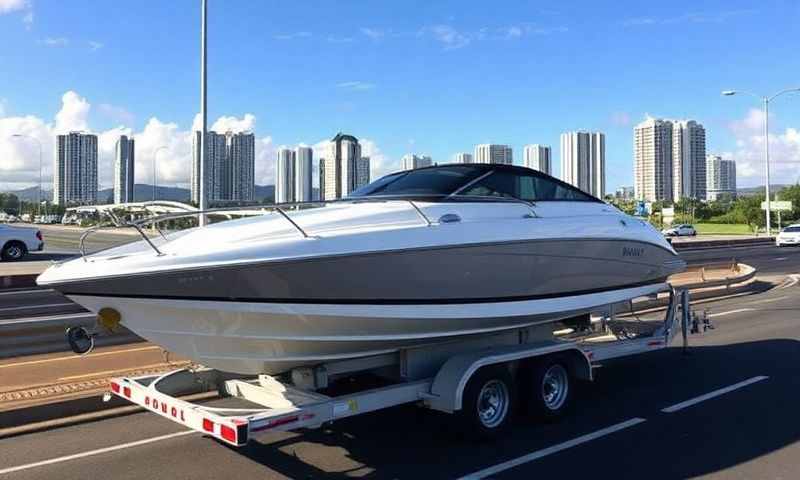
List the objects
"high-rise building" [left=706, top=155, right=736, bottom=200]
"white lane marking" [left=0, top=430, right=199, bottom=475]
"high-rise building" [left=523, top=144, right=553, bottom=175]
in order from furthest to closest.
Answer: "high-rise building" [left=706, top=155, right=736, bottom=200] < "high-rise building" [left=523, top=144, right=553, bottom=175] < "white lane marking" [left=0, top=430, right=199, bottom=475]

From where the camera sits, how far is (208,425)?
4555 mm

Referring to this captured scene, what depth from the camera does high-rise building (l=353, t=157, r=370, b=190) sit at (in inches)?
362

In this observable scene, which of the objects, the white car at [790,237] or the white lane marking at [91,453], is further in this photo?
the white car at [790,237]

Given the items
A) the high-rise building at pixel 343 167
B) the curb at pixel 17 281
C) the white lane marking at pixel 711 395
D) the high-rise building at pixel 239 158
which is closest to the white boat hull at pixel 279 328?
the white lane marking at pixel 711 395

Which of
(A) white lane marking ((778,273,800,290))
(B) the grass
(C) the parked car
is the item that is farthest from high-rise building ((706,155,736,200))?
(A) white lane marking ((778,273,800,290))

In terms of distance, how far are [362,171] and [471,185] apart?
11.7 ft

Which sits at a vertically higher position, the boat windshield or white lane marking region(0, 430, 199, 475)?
the boat windshield

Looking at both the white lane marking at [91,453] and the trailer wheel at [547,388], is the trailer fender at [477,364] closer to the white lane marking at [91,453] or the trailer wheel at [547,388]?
the trailer wheel at [547,388]

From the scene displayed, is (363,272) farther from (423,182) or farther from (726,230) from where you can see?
(726,230)

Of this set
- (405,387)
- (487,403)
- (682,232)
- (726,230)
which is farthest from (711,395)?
(726,230)

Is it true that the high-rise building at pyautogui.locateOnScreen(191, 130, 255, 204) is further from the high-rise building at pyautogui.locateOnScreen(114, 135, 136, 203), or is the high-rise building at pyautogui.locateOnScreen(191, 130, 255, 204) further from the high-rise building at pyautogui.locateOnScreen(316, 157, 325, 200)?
the high-rise building at pyautogui.locateOnScreen(316, 157, 325, 200)

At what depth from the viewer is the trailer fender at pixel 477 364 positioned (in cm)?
547

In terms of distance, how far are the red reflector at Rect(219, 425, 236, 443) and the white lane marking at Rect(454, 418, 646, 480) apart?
1.65 m

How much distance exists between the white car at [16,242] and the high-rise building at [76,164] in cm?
5831
